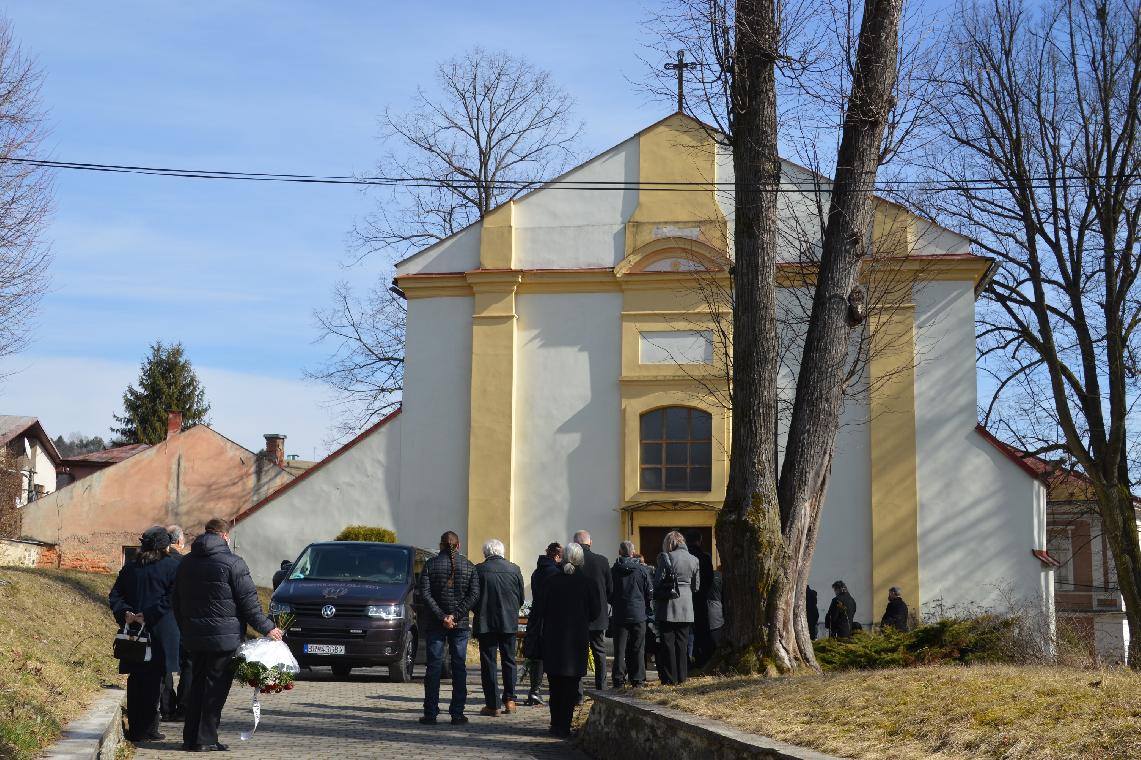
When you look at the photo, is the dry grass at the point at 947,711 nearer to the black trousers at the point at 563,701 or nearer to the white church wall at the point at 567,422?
the black trousers at the point at 563,701

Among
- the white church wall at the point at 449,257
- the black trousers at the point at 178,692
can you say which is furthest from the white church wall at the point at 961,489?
the black trousers at the point at 178,692

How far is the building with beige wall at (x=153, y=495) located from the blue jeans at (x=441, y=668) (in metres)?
28.1

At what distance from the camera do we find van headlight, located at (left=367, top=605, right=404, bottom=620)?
16250 mm

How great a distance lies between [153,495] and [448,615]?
1155 inches

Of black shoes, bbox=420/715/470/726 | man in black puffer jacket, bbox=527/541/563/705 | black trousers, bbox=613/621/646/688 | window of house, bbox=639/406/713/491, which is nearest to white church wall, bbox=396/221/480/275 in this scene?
window of house, bbox=639/406/713/491

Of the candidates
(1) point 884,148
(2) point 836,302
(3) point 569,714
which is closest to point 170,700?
(3) point 569,714

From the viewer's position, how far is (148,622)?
33.4 feet

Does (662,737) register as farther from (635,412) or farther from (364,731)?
(635,412)

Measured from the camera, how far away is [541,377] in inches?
1050

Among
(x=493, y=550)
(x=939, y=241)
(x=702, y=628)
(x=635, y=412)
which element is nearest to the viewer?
(x=493, y=550)

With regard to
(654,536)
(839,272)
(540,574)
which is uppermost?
(839,272)

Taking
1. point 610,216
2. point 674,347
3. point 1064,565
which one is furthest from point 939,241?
point 1064,565

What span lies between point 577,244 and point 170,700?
16.7m

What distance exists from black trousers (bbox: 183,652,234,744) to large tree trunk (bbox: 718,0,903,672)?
4.35 meters
